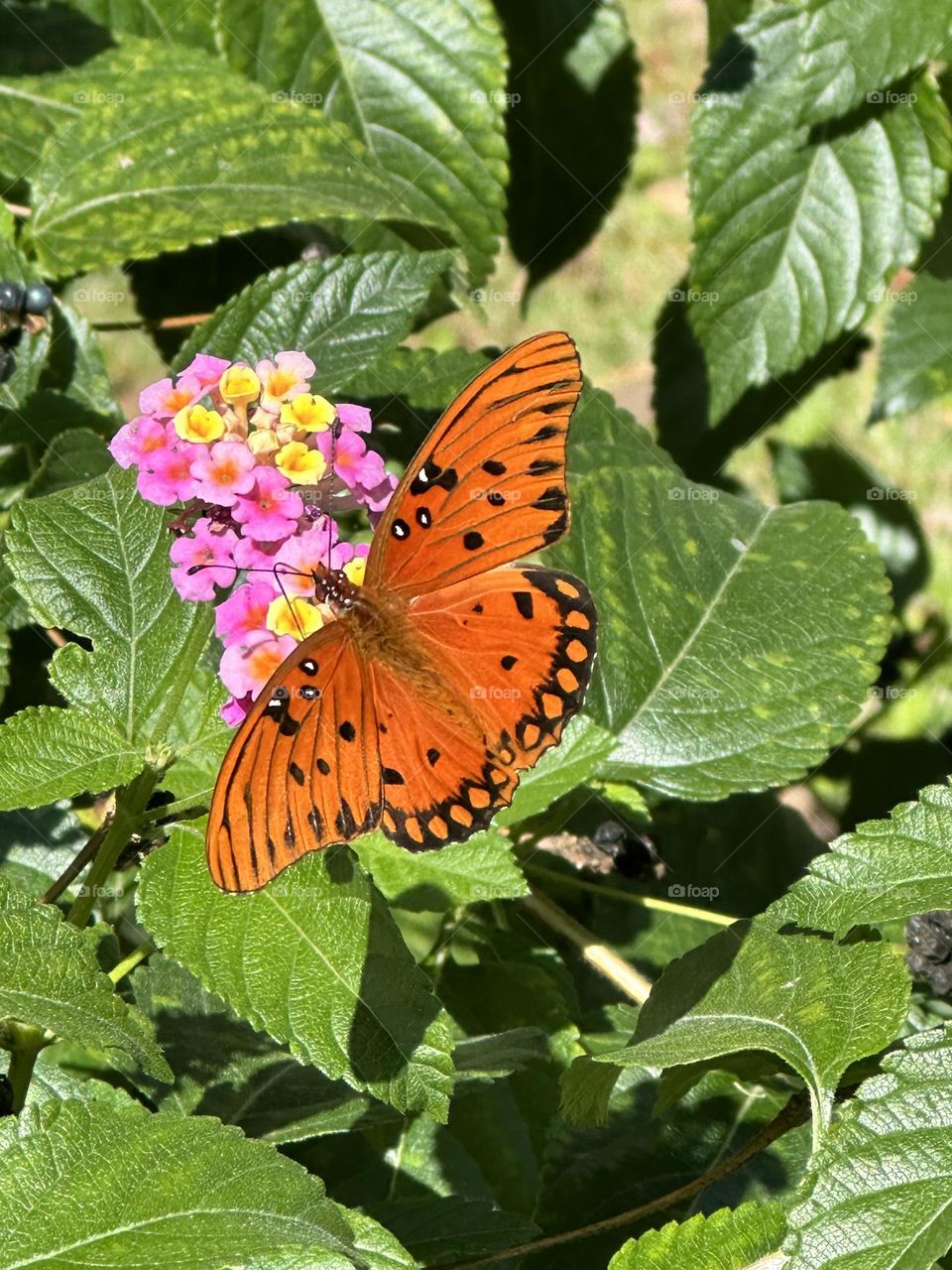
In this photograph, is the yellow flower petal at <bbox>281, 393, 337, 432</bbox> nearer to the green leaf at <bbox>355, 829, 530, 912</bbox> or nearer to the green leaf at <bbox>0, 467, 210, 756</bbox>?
the green leaf at <bbox>0, 467, 210, 756</bbox>

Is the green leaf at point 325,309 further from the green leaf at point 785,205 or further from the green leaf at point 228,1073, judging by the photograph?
the green leaf at point 228,1073

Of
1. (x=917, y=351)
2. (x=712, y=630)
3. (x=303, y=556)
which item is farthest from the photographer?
(x=917, y=351)

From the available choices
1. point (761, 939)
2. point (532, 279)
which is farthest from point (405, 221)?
point (761, 939)

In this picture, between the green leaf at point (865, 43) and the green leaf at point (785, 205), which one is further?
the green leaf at point (785, 205)

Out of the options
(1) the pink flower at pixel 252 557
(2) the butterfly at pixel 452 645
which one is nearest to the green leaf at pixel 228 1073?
(2) the butterfly at pixel 452 645

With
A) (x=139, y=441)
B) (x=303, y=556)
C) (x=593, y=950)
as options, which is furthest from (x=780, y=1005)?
(x=139, y=441)

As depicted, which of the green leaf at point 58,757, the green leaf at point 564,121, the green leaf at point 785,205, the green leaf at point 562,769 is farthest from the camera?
the green leaf at point 564,121

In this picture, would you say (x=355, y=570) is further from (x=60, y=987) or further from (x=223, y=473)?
(x=60, y=987)

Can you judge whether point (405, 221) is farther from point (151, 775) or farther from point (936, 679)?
point (936, 679)
